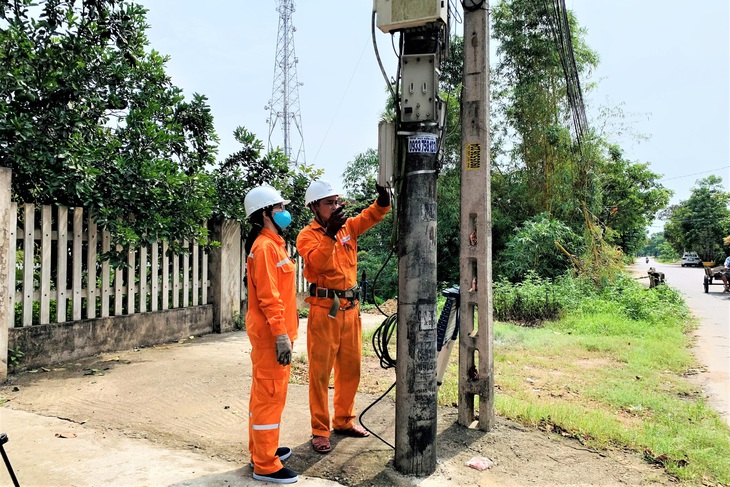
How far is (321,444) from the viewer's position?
3.67 metres

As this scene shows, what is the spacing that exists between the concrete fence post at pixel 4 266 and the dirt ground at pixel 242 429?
30cm

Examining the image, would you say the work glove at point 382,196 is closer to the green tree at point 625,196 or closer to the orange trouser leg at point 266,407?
the orange trouser leg at point 266,407

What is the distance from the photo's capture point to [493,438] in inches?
157

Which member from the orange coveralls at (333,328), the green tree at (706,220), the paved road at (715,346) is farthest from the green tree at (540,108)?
the green tree at (706,220)

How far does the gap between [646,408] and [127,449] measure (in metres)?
4.67

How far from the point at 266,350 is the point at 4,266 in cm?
351

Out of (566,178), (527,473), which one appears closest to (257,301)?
(527,473)

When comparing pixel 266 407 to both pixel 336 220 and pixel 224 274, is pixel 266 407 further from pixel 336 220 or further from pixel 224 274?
pixel 224 274

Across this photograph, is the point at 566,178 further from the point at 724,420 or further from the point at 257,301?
the point at 257,301

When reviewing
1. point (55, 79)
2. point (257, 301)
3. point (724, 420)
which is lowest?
point (724, 420)

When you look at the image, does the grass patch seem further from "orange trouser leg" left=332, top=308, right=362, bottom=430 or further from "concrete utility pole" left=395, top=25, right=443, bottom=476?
"concrete utility pole" left=395, top=25, right=443, bottom=476

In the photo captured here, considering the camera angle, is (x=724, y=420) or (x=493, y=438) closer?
→ (x=493, y=438)

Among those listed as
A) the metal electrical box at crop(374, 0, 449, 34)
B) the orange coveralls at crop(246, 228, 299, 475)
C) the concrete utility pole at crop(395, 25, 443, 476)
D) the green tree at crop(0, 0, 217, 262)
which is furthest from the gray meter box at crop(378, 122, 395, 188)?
the green tree at crop(0, 0, 217, 262)

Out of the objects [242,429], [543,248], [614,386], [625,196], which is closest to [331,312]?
[242,429]
